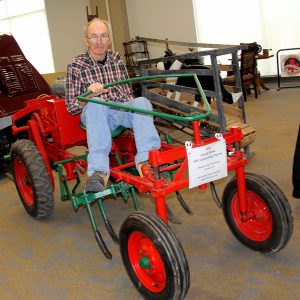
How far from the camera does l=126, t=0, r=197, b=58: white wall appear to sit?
10227 mm

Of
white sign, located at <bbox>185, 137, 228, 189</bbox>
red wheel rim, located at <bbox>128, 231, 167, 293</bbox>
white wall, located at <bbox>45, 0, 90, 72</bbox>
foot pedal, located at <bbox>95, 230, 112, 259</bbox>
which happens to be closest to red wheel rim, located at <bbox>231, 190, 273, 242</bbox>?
white sign, located at <bbox>185, 137, 228, 189</bbox>

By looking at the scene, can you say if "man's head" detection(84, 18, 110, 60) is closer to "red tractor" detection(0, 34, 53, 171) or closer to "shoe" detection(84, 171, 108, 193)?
"shoe" detection(84, 171, 108, 193)

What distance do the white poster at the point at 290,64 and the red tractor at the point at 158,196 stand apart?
6.02m

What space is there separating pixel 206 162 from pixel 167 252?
0.47 metres

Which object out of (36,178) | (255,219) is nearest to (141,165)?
(255,219)

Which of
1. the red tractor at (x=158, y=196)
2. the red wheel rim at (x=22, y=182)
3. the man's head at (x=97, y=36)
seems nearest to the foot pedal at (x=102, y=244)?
the red tractor at (x=158, y=196)

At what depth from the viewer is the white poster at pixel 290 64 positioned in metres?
8.12

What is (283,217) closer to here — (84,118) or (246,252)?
(246,252)

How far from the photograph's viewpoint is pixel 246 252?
2312mm

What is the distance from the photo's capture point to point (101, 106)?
2.49m

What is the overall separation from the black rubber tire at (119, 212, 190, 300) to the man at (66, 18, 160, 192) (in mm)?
484

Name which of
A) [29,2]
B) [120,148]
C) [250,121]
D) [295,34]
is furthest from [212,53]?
[29,2]

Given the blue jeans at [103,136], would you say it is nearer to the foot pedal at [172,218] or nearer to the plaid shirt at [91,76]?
the plaid shirt at [91,76]

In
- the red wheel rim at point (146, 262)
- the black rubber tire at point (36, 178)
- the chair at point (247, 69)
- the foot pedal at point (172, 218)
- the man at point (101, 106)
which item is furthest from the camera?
the chair at point (247, 69)
